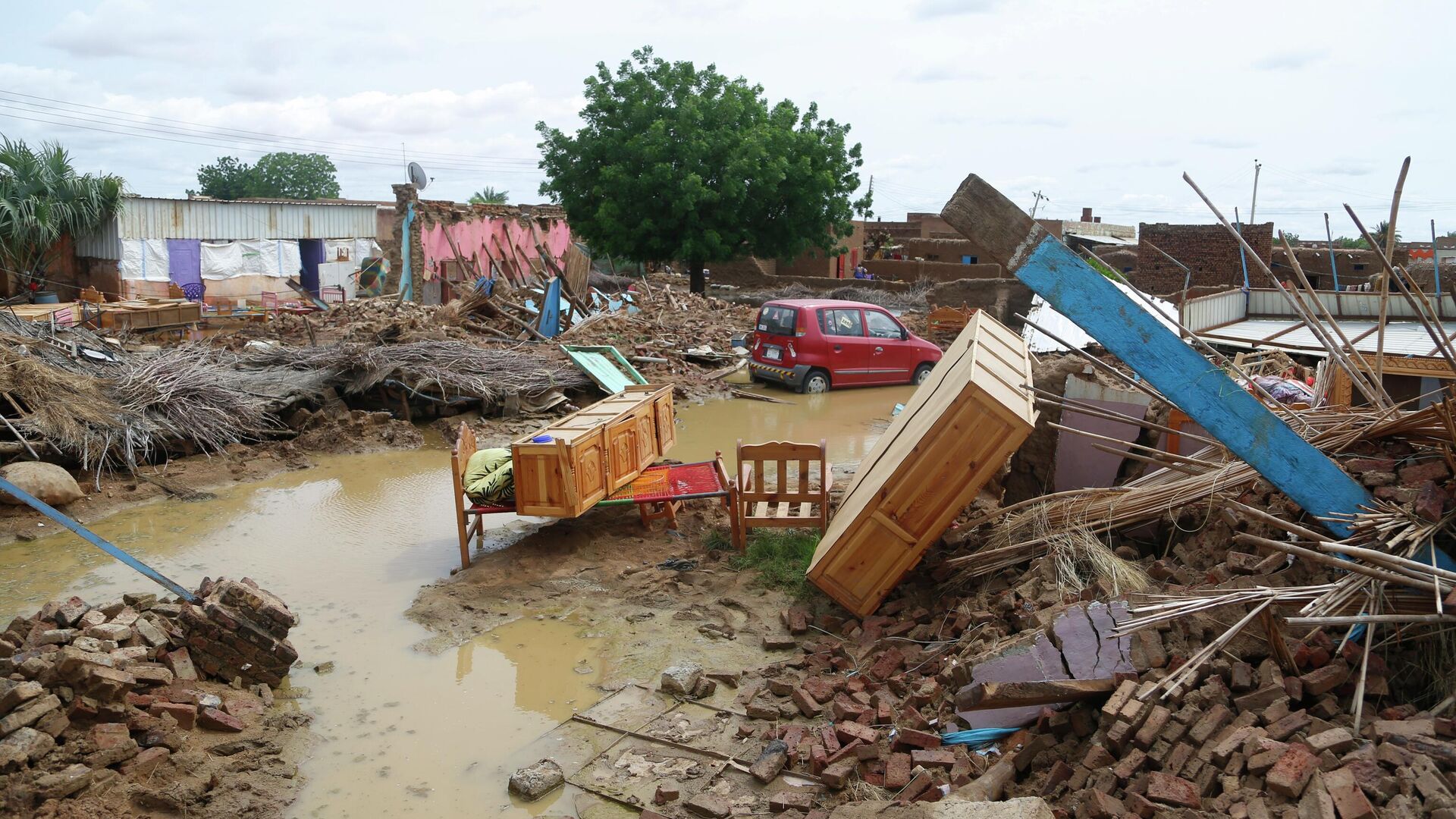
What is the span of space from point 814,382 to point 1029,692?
498 inches

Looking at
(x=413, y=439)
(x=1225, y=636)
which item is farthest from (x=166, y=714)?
(x=413, y=439)

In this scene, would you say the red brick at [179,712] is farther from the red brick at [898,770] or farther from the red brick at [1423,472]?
the red brick at [1423,472]

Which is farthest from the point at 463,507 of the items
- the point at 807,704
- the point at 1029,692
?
the point at 1029,692

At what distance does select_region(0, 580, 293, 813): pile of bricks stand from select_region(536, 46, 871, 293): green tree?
67.2 ft

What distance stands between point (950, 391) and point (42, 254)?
28741mm

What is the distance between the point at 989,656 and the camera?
507 centimetres

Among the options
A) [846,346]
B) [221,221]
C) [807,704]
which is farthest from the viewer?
[221,221]

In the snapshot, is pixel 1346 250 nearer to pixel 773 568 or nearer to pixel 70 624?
pixel 773 568

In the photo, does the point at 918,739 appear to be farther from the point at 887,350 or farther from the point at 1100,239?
the point at 1100,239

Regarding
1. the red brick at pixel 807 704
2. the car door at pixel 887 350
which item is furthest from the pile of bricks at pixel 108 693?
the car door at pixel 887 350

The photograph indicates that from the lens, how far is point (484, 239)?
3059cm

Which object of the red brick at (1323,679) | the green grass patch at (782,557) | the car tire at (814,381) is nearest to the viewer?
the red brick at (1323,679)

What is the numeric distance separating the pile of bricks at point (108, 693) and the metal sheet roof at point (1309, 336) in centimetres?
1034

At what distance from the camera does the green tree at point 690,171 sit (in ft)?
84.1
